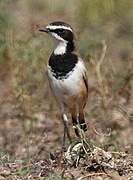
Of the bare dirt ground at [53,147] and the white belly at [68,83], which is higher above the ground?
the white belly at [68,83]

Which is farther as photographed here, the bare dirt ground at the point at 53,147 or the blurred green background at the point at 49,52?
the blurred green background at the point at 49,52

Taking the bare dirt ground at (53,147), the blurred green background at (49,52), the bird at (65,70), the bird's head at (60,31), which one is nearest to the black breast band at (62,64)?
the bird at (65,70)

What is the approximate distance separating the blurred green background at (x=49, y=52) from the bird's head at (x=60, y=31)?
30.6 inches

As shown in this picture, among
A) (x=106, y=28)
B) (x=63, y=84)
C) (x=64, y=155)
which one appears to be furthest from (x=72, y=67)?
(x=106, y=28)

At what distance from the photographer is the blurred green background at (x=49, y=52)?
10.8m

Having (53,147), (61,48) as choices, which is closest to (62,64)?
(61,48)

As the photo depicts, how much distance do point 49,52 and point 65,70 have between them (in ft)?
7.22

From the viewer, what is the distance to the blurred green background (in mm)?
10820

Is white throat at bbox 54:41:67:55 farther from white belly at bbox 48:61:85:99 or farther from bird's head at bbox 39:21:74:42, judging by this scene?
white belly at bbox 48:61:85:99

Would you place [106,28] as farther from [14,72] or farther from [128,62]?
[14,72]

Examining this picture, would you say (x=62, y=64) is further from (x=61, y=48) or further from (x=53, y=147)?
(x=53, y=147)

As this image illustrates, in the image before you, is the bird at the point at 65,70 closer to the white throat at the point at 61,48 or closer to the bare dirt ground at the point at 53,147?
the white throat at the point at 61,48

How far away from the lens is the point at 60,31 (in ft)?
29.4

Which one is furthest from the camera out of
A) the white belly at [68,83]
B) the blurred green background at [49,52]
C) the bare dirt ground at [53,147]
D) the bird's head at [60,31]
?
the blurred green background at [49,52]
